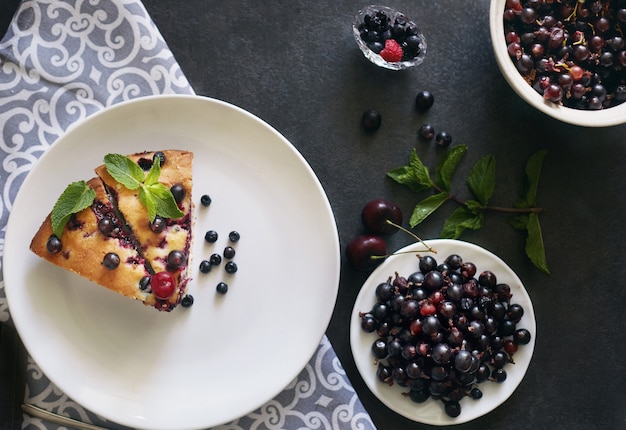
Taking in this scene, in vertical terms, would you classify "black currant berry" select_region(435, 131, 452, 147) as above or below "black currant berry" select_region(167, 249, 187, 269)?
below

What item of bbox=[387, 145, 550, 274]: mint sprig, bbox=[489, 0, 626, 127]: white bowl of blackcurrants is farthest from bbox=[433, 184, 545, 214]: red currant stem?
bbox=[489, 0, 626, 127]: white bowl of blackcurrants

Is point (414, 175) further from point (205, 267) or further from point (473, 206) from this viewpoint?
point (205, 267)

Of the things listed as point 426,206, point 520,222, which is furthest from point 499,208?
point 426,206

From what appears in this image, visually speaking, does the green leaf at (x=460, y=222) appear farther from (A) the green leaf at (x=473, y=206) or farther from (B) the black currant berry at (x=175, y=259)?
(B) the black currant berry at (x=175, y=259)

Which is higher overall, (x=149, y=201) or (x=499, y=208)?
(x=149, y=201)

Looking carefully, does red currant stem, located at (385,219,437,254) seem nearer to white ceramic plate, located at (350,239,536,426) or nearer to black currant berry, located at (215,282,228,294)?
white ceramic plate, located at (350,239,536,426)

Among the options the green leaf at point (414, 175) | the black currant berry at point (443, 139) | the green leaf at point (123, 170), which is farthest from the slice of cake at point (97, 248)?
the black currant berry at point (443, 139)
